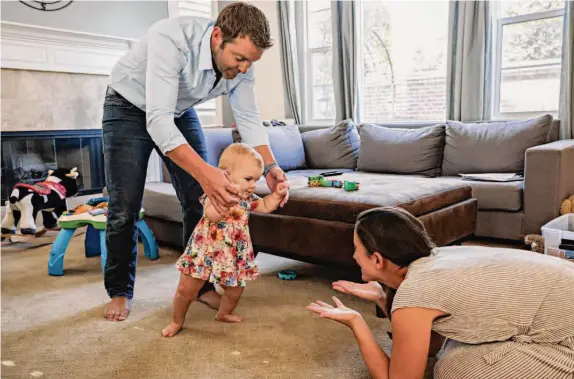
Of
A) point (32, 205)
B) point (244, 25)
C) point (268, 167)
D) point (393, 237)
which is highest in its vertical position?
point (244, 25)

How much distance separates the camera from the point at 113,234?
1979 mm

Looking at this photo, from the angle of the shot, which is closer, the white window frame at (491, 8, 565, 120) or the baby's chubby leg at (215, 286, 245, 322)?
the baby's chubby leg at (215, 286, 245, 322)

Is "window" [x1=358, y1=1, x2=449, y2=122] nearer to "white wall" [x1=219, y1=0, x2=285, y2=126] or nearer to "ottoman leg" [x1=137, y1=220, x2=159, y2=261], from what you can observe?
"white wall" [x1=219, y1=0, x2=285, y2=126]

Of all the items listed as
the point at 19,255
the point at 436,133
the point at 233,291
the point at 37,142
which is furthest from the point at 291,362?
the point at 37,142

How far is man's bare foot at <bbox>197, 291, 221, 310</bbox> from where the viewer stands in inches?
81.2

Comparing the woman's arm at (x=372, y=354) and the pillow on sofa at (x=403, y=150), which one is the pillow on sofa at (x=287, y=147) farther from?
the woman's arm at (x=372, y=354)

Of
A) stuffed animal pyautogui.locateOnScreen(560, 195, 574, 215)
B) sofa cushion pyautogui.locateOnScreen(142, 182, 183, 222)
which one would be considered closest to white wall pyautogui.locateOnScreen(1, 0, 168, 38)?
sofa cushion pyautogui.locateOnScreen(142, 182, 183, 222)

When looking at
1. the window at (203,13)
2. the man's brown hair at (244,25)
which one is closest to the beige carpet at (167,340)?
the man's brown hair at (244,25)

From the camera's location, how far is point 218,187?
59.8 inches

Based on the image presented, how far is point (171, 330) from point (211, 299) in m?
0.31

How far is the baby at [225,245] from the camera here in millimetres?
1713

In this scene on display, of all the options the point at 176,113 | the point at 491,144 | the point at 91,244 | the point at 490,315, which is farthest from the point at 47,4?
the point at 490,315

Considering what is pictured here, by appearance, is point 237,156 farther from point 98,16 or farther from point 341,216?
point 98,16

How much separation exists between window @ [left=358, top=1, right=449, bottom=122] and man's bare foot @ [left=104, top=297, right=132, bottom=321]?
127 inches
